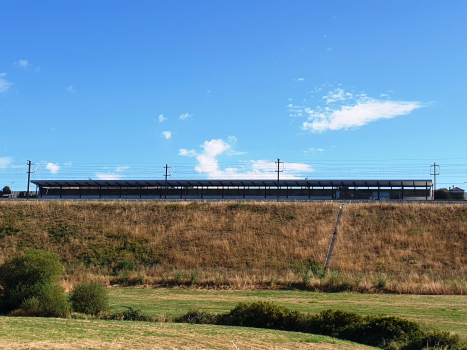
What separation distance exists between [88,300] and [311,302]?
11.2 m

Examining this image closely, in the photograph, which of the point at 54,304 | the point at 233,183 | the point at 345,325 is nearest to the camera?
the point at 345,325

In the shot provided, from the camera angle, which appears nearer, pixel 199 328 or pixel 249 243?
pixel 199 328

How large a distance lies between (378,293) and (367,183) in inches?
1645

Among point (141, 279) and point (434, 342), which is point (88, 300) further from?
Result: point (434, 342)

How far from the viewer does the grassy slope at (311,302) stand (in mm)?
19203

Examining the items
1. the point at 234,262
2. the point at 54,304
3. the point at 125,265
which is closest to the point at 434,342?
the point at 54,304

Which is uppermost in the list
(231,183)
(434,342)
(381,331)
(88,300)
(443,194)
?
(231,183)

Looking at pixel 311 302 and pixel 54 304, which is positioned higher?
pixel 54 304

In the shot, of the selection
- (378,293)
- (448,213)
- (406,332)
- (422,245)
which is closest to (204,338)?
(406,332)

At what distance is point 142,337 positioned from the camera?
41.1ft

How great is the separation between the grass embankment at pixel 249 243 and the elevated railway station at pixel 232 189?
1735cm

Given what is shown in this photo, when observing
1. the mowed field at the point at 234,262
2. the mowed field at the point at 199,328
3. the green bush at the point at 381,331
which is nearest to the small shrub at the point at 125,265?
the mowed field at the point at 234,262

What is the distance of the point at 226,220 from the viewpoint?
45.8 meters

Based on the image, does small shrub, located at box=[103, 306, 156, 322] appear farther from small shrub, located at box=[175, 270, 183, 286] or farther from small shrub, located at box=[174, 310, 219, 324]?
small shrub, located at box=[175, 270, 183, 286]
